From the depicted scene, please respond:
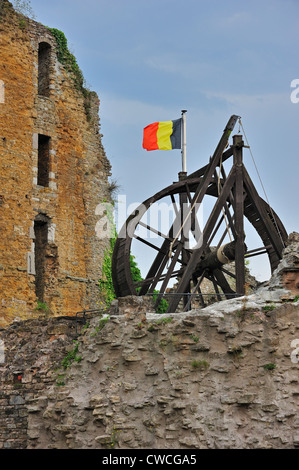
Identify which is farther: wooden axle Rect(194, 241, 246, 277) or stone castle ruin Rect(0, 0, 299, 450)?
wooden axle Rect(194, 241, 246, 277)

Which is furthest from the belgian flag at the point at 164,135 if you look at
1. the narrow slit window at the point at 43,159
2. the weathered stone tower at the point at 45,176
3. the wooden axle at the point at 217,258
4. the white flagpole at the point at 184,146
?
the narrow slit window at the point at 43,159

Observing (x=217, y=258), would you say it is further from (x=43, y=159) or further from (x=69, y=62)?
(x=69, y=62)

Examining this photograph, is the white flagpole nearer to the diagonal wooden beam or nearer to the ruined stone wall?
the diagonal wooden beam

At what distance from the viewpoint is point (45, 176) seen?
27.3 metres

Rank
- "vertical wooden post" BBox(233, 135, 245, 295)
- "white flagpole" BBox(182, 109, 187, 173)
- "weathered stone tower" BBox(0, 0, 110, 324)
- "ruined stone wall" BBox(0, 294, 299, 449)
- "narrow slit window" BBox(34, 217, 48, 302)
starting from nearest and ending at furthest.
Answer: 1. "ruined stone wall" BBox(0, 294, 299, 449)
2. "vertical wooden post" BBox(233, 135, 245, 295)
3. "white flagpole" BBox(182, 109, 187, 173)
4. "weathered stone tower" BBox(0, 0, 110, 324)
5. "narrow slit window" BBox(34, 217, 48, 302)

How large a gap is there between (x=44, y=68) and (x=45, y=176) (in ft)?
11.7

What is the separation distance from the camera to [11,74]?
26.5 metres

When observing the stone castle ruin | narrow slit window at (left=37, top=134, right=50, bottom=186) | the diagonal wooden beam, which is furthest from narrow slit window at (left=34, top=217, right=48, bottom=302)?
the diagonal wooden beam

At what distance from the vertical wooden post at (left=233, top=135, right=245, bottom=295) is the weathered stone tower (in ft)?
24.4

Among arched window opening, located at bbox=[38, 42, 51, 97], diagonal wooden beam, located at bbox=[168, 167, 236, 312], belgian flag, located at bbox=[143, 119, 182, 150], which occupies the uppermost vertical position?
arched window opening, located at bbox=[38, 42, 51, 97]

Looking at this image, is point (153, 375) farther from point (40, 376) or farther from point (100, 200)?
point (100, 200)

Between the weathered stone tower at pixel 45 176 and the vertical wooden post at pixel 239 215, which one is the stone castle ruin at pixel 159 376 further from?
the weathered stone tower at pixel 45 176

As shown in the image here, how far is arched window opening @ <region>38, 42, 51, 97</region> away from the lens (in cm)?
2803

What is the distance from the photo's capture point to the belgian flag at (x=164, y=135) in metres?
23.2
